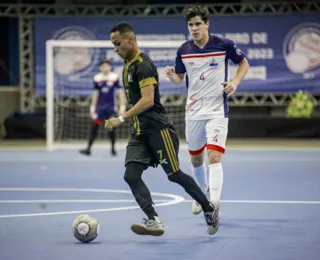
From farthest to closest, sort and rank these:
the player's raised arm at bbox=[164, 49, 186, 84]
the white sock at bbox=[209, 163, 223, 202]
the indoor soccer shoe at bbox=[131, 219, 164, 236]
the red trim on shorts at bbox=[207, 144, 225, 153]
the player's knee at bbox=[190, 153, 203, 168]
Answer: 1. the player's knee at bbox=[190, 153, 203, 168]
2. the player's raised arm at bbox=[164, 49, 186, 84]
3. the red trim on shorts at bbox=[207, 144, 225, 153]
4. the white sock at bbox=[209, 163, 223, 202]
5. the indoor soccer shoe at bbox=[131, 219, 164, 236]

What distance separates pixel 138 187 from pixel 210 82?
154 cm

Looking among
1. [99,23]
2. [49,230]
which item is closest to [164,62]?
[99,23]

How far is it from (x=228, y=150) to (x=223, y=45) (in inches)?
413

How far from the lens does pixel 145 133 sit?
7492mm

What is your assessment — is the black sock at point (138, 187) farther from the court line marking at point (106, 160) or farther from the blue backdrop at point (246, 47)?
the blue backdrop at point (246, 47)

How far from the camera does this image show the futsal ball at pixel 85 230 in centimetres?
718

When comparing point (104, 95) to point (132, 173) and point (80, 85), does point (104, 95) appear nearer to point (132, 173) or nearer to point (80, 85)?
point (80, 85)

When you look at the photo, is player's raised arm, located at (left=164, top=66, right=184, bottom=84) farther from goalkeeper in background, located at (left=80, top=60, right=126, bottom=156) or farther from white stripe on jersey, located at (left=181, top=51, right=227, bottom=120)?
goalkeeper in background, located at (left=80, top=60, right=126, bottom=156)

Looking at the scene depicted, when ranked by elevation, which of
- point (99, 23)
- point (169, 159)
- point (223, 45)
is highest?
point (99, 23)

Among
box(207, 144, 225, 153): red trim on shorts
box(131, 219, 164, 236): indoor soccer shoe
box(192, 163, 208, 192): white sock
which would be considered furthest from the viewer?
box(192, 163, 208, 192): white sock

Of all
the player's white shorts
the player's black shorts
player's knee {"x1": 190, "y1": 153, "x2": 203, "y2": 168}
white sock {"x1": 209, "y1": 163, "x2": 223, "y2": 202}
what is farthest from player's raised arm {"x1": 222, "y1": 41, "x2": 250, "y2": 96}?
the player's black shorts

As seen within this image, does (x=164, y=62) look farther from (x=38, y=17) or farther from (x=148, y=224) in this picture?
(x=148, y=224)

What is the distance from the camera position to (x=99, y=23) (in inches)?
842

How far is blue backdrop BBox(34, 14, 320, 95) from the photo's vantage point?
69.4 feet
